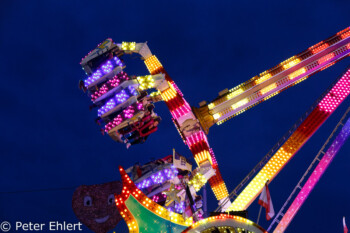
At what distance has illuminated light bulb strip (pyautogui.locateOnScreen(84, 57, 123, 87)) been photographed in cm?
2072

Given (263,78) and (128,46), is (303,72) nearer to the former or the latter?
(263,78)

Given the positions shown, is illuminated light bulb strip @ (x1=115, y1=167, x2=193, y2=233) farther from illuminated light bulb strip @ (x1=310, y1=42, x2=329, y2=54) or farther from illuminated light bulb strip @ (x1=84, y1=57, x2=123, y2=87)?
illuminated light bulb strip @ (x1=310, y1=42, x2=329, y2=54)

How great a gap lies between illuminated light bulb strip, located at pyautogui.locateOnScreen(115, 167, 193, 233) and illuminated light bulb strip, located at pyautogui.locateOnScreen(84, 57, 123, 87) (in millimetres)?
8364

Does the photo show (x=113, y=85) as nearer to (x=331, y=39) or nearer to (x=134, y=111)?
(x=134, y=111)

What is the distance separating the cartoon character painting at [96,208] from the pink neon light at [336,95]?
9952 mm

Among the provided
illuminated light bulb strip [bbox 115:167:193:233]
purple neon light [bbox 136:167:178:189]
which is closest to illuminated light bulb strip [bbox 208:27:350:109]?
purple neon light [bbox 136:167:178:189]

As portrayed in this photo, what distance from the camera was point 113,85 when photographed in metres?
20.3

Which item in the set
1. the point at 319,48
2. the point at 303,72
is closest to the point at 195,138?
the point at 303,72

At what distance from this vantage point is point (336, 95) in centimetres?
1741

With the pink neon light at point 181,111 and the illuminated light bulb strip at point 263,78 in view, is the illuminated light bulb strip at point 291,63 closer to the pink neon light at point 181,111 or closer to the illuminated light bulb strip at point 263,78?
the illuminated light bulb strip at point 263,78

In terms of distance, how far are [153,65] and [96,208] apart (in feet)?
27.5

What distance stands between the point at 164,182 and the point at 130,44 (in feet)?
26.4

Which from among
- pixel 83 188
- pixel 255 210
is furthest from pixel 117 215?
pixel 255 210

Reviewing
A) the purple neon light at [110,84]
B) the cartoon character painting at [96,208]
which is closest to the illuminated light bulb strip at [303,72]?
the purple neon light at [110,84]
